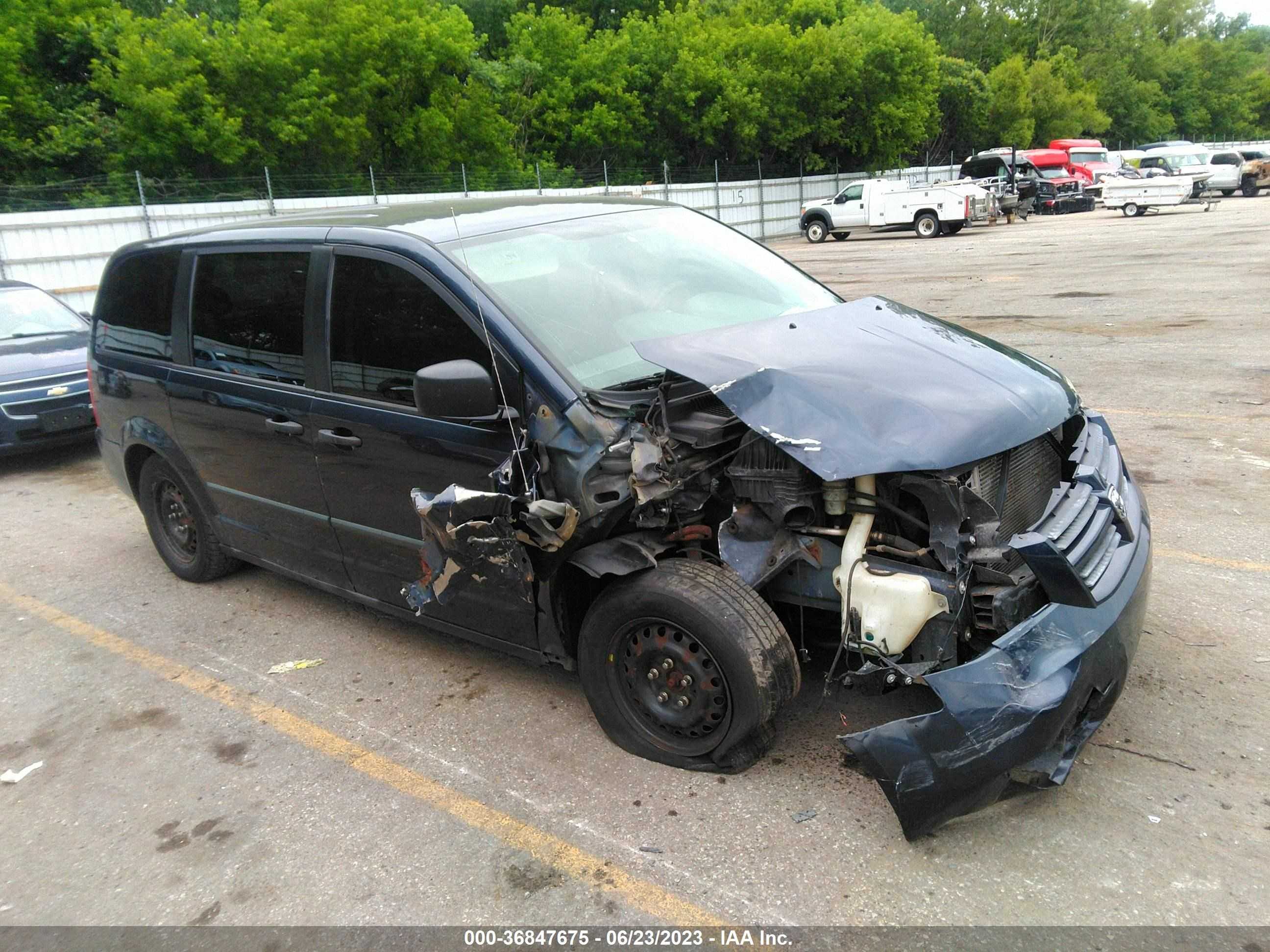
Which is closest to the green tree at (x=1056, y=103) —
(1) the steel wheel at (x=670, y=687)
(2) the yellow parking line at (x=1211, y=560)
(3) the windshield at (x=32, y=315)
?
(3) the windshield at (x=32, y=315)

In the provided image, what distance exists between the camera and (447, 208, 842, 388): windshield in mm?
3520

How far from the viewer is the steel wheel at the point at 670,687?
312 centimetres

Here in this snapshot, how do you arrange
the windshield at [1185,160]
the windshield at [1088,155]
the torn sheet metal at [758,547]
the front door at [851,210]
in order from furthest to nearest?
the windshield at [1088,155]
the windshield at [1185,160]
the front door at [851,210]
the torn sheet metal at [758,547]

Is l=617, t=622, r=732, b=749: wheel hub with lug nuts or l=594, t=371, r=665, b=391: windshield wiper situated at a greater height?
l=594, t=371, r=665, b=391: windshield wiper

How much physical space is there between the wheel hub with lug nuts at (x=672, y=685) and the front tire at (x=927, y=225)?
2781 centimetres

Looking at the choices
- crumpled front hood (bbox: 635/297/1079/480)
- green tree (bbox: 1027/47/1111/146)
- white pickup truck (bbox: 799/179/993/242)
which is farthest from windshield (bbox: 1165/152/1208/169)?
crumpled front hood (bbox: 635/297/1079/480)

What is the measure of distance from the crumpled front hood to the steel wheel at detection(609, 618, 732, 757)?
0.75m

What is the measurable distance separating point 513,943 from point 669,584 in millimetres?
1135

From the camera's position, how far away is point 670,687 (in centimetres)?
321

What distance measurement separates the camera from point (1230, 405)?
7.32 meters

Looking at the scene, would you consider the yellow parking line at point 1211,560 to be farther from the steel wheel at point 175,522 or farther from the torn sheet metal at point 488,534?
the steel wheel at point 175,522

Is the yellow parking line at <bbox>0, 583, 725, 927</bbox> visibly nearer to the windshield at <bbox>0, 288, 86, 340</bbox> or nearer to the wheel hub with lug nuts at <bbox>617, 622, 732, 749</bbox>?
the wheel hub with lug nuts at <bbox>617, 622, 732, 749</bbox>

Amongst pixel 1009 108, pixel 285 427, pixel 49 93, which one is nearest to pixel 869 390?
pixel 285 427

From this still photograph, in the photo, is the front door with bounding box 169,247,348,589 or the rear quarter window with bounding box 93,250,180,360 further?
the rear quarter window with bounding box 93,250,180,360
